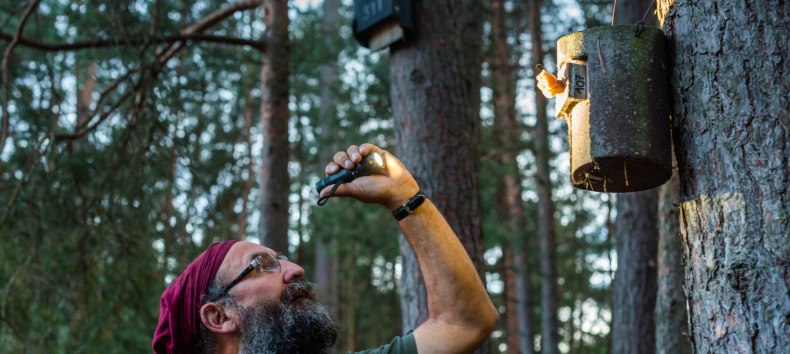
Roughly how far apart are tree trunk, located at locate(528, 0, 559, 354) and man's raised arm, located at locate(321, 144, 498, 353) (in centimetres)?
1000

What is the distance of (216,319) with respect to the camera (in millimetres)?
2811

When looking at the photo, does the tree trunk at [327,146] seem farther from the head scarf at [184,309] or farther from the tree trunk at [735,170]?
the tree trunk at [735,170]

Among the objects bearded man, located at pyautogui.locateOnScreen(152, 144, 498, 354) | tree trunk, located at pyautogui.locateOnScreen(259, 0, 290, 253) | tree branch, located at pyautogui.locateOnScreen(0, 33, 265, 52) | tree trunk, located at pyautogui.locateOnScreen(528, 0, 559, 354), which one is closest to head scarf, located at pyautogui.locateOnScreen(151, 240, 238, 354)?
bearded man, located at pyautogui.locateOnScreen(152, 144, 498, 354)

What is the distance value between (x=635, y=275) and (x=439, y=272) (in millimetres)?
5522

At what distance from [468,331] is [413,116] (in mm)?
2645

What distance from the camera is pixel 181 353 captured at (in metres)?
2.80

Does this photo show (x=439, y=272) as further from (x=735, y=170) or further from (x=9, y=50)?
(x=9, y=50)

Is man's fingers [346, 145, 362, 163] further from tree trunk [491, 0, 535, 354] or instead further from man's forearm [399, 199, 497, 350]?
tree trunk [491, 0, 535, 354]

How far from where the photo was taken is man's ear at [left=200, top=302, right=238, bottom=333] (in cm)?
279

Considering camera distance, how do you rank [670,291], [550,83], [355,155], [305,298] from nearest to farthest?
[550,83]
[355,155]
[305,298]
[670,291]

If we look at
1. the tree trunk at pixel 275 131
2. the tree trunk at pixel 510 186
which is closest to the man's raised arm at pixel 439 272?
the tree trunk at pixel 275 131

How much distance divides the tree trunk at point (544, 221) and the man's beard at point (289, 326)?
10025 millimetres

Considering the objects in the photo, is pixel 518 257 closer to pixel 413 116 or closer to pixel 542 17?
pixel 542 17

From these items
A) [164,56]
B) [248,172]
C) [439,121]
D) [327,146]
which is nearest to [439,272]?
[439,121]
